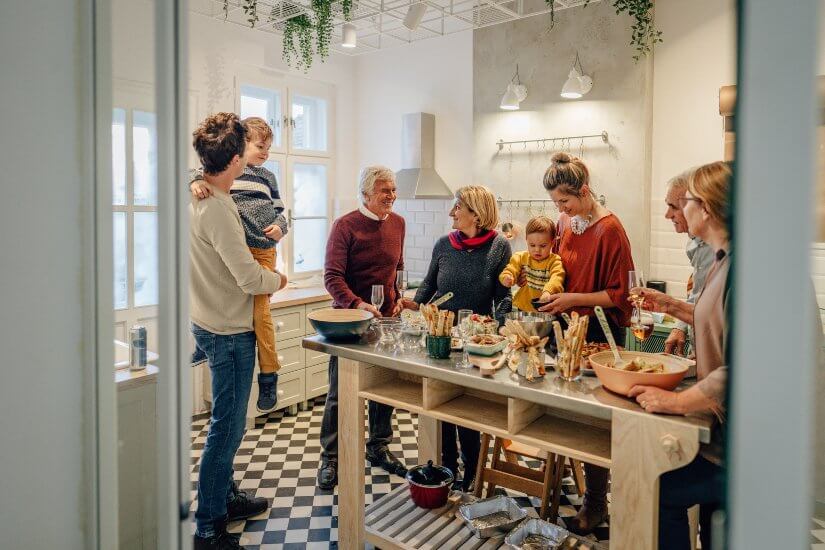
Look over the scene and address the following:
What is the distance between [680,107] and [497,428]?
3.04m

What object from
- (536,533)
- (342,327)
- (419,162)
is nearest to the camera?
(536,533)

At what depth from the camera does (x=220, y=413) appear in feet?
8.33

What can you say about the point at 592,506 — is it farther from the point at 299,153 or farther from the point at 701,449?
the point at 299,153

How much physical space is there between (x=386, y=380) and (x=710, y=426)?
4.51 feet

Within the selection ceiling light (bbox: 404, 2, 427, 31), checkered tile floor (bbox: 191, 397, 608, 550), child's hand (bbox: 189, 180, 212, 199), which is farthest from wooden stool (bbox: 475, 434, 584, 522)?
ceiling light (bbox: 404, 2, 427, 31)

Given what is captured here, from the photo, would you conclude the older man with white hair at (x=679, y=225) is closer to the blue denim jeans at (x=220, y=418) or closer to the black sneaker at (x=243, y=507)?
the blue denim jeans at (x=220, y=418)

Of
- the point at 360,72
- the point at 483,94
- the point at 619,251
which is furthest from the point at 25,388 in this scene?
the point at 360,72

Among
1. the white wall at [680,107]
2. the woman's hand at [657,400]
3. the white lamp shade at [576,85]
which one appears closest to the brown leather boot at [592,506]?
the woman's hand at [657,400]

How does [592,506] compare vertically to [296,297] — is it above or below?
below

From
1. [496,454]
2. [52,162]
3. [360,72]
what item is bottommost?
[496,454]

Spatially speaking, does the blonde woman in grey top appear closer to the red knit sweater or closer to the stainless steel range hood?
the red knit sweater

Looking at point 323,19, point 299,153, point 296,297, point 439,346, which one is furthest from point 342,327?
point 299,153

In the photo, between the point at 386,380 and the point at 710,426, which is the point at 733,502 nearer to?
the point at 710,426

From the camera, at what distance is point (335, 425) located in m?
3.30
